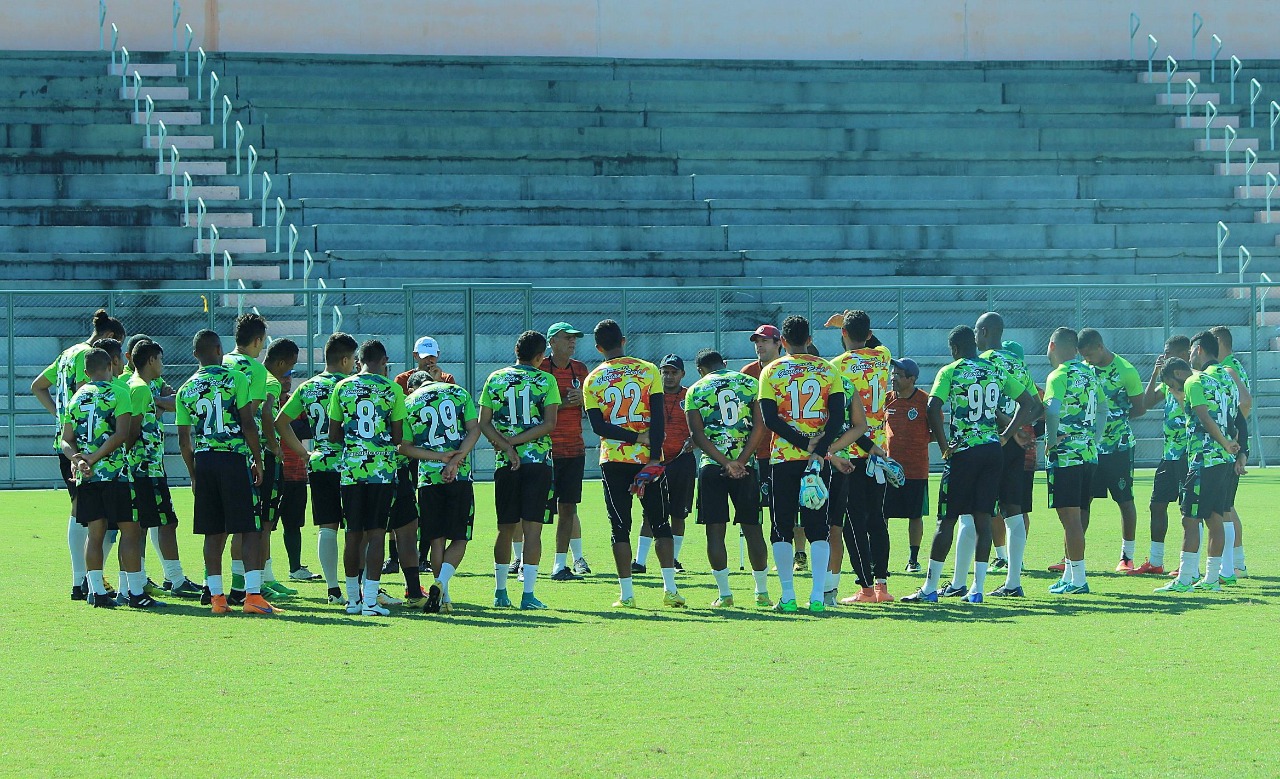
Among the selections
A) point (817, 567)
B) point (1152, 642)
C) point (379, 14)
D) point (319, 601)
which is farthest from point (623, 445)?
point (379, 14)

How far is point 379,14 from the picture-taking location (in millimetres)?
29422

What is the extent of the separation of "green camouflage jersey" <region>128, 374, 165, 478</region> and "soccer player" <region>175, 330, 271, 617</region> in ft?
1.21

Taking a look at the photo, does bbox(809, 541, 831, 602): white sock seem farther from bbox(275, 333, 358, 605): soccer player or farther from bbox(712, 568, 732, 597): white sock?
bbox(275, 333, 358, 605): soccer player

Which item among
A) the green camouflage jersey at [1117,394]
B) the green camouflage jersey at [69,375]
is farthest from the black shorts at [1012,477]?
the green camouflage jersey at [69,375]

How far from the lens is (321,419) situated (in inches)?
418

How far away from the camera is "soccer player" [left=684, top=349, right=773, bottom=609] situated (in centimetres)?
1043

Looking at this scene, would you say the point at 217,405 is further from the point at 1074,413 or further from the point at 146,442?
the point at 1074,413

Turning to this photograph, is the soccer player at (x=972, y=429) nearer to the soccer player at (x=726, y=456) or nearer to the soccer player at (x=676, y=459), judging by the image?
the soccer player at (x=726, y=456)

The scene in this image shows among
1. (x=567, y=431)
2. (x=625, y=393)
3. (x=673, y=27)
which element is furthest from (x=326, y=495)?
(x=673, y=27)

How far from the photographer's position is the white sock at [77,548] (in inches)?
440

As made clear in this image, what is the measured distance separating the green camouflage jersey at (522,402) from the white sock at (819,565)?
6.23 feet

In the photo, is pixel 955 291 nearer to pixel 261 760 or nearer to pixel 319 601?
pixel 319 601

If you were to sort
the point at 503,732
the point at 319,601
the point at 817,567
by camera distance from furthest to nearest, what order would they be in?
the point at 319,601 < the point at 817,567 < the point at 503,732

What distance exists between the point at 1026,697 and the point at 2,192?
21.1 m
